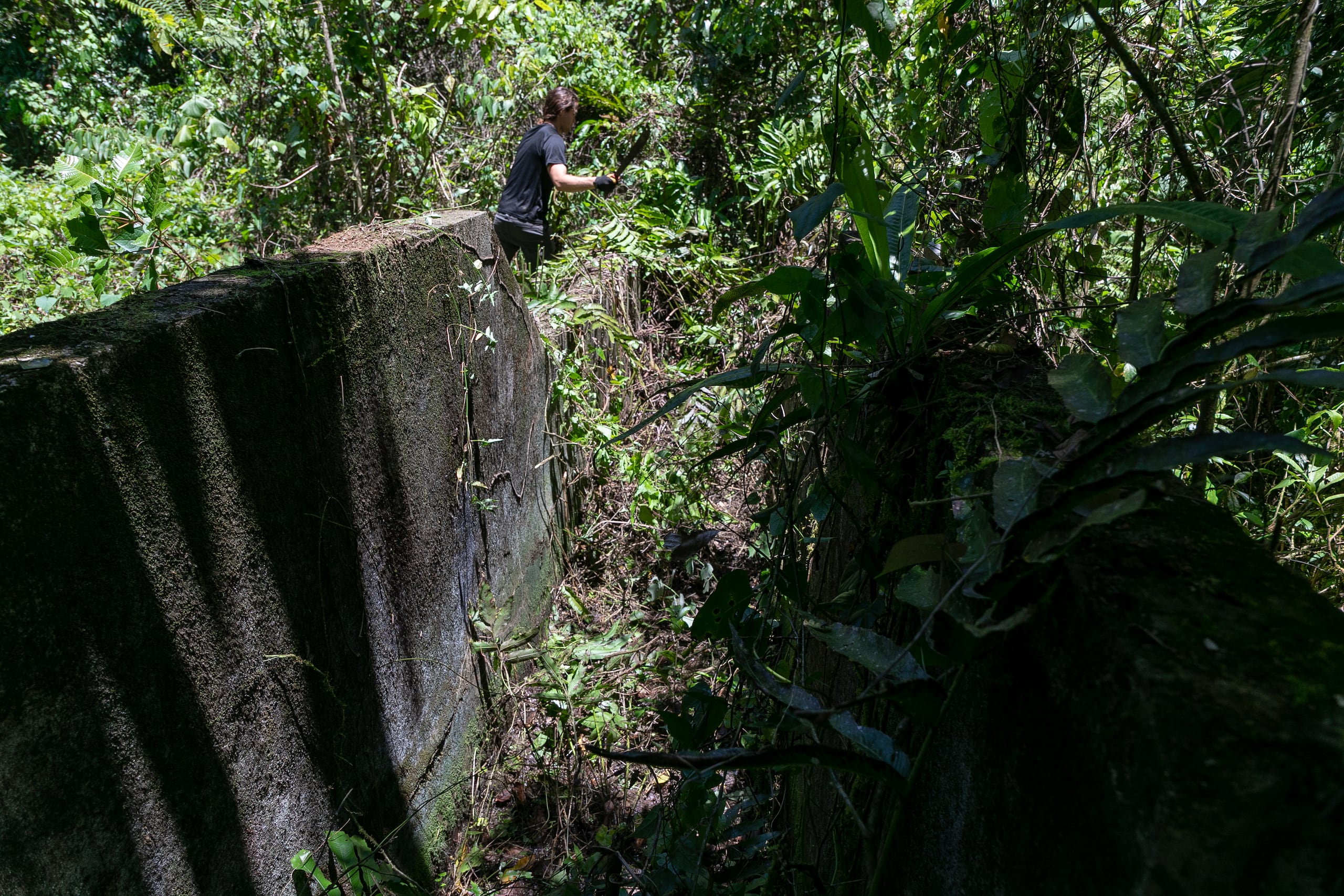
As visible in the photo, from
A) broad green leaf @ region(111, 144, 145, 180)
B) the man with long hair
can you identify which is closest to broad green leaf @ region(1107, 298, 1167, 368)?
broad green leaf @ region(111, 144, 145, 180)

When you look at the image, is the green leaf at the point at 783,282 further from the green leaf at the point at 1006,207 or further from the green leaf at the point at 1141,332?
the green leaf at the point at 1141,332

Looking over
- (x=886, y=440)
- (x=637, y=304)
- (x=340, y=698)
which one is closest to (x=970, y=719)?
(x=886, y=440)

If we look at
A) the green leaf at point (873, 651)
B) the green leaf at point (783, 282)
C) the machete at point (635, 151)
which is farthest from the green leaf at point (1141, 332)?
the machete at point (635, 151)

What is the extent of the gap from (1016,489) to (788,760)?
15.8 inches

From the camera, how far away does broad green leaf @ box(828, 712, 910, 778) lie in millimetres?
922

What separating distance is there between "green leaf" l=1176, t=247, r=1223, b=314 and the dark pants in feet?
13.8

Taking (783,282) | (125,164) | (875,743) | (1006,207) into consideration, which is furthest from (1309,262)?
(125,164)

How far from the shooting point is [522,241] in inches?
193

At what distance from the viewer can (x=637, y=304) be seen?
4969mm

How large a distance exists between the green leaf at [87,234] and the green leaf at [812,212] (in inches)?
71.6

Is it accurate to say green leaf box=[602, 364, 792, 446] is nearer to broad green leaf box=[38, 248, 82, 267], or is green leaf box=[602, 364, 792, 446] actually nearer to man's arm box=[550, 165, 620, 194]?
broad green leaf box=[38, 248, 82, 267]

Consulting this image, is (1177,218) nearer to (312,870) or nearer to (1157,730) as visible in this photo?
(1157,730)

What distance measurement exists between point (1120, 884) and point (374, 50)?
481 cm

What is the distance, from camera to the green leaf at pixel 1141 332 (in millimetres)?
860
